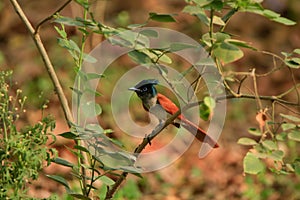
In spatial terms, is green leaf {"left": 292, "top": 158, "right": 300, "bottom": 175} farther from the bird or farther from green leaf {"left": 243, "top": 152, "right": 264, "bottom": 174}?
the bird

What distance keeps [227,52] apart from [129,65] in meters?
4.78

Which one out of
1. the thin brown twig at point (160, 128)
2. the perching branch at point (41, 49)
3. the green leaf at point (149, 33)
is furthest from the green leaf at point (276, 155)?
the perching branch at point (41, 49)

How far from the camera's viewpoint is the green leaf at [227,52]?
6.20ft

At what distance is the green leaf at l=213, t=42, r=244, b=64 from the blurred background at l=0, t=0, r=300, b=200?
2194 mm

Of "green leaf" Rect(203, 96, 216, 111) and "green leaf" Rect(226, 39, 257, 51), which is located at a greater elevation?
"green leaf" Rect(226, 39, 257, 51)

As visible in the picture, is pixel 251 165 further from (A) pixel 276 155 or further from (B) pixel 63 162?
(B) pixel 63 162

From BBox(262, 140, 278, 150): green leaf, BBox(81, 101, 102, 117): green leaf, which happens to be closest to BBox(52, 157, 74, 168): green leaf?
BBox(81, 101, 102, 117): green leaf

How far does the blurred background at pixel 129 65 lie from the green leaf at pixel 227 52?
7.20 ft

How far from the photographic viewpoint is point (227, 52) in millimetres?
1911

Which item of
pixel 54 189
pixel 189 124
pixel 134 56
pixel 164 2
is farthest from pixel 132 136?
pixel 134 56

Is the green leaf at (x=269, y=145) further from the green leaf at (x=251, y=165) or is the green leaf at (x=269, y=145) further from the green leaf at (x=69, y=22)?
the green leaf at (x=69, y=22)

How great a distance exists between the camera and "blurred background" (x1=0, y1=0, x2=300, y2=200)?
4.80m

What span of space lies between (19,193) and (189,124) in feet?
2.16

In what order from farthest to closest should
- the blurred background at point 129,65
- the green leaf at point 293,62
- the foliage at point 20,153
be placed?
the blurred background at point 129,65 → the foliage at point 20,153 → the green leaf at point 293,62
